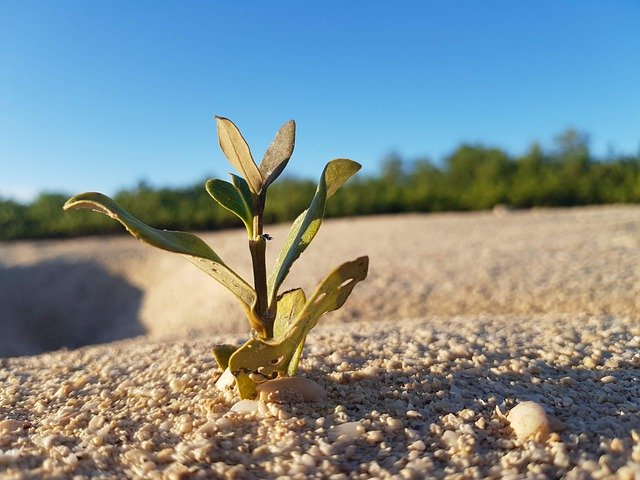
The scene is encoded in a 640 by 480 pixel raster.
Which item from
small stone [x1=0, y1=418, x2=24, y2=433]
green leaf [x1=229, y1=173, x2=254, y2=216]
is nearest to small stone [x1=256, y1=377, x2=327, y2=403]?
green leaf [x1=229, y1=173, x2=254, y2=216]

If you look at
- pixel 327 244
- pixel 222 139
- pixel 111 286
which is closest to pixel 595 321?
pixel 222 139

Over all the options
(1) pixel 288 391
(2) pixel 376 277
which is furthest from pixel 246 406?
(2) pixel 376 277

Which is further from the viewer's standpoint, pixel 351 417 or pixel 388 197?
pixel 388 197

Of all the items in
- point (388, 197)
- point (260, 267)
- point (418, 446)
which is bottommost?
point (418, 446)

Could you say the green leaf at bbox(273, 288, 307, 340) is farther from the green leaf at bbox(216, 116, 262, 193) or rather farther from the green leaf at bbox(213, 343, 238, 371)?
the green leaf at bbox(216, 116, 262, 193)

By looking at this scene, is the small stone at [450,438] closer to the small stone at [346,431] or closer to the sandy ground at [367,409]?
the sandy ground at [367,409]

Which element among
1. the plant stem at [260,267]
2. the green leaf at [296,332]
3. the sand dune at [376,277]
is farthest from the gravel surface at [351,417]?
the sand dune at [376,277]

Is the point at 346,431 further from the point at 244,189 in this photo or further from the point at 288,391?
the point at 244,189
